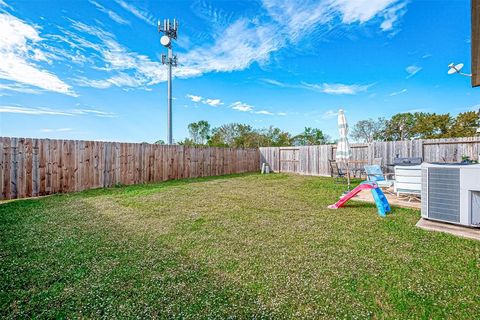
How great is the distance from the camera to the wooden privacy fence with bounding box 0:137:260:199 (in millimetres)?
5164

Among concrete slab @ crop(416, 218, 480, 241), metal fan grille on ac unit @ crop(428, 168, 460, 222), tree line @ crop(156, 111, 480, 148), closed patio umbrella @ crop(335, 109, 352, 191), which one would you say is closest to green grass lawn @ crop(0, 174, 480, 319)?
concrete slab @ crop(416, 218, 480, 241)

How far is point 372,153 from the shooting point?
8.88 metres

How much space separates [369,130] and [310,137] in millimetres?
5035

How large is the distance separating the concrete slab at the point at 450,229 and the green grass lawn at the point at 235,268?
17 cm

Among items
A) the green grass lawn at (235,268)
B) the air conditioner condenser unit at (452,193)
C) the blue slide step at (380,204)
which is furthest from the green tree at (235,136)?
the air conditioner condenser unit at (452,193)

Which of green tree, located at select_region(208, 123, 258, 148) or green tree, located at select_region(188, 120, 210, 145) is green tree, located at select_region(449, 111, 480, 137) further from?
green tree, located at select_region(188, 120, 210, 145)

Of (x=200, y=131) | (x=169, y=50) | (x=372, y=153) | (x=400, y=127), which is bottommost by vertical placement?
(x=372, y=153)

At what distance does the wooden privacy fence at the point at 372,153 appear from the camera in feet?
23.2

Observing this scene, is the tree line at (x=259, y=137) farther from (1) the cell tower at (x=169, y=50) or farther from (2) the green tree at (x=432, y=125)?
(1) the cell tower at (x=169, y=50)

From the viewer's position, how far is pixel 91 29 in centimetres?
745

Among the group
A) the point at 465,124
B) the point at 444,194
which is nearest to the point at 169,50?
the point at 444,194

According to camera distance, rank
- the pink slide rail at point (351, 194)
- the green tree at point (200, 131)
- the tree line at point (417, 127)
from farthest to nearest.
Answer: the green tree at point (200, 131)
the tree line at point (417, 127)
the pink slide rail at point (351, 194)

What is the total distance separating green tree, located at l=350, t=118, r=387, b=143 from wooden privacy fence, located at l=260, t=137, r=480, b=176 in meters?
10.00

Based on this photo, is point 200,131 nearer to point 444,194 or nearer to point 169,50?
point 169,50
